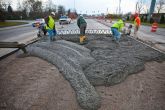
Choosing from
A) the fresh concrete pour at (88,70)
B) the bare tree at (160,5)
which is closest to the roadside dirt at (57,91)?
the fresh concrete pour at (88,70)

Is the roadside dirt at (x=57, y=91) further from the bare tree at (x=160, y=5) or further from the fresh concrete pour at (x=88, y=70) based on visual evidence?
the bare tree at (x=160, y=5)

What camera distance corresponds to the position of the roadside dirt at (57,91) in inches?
172

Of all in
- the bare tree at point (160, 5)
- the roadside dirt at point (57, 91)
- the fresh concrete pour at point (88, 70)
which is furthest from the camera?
the bare tree at point (160, 5)

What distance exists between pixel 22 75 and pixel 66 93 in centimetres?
175

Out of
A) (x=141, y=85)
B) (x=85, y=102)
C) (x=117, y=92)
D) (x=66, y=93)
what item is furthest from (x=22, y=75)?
(x=141, y=85)

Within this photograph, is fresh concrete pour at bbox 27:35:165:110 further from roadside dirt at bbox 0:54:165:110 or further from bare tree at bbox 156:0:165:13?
bare tree at bbox 156:0:165:13

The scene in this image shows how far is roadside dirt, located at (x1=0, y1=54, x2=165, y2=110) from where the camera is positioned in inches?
172

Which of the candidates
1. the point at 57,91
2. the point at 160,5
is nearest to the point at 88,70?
the point at 57,91

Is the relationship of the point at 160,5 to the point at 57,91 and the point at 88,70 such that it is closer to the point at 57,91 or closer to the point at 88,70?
the point at 88,70

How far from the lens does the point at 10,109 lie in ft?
13.5

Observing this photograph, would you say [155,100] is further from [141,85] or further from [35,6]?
[35,6]

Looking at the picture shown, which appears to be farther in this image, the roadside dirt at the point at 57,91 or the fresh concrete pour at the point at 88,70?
the fresh concrete pour at the point at 88,70

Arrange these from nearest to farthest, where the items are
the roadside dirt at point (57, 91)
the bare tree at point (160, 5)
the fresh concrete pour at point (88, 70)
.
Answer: the roadside dirt at point (57, 91)
the fresh concrete pour at point (88, 70)
the bare tree at point (160, 5)

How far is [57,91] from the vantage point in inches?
195
